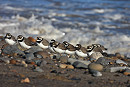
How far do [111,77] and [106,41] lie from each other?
7327 mm

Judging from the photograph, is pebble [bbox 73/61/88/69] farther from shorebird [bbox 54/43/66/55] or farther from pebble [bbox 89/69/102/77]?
shorebird [bbox 54/43/66/55]

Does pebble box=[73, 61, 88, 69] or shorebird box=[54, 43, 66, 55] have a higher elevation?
pebble box=[73, 61, 88, 69]

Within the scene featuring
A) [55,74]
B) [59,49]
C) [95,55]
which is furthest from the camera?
[59,49]

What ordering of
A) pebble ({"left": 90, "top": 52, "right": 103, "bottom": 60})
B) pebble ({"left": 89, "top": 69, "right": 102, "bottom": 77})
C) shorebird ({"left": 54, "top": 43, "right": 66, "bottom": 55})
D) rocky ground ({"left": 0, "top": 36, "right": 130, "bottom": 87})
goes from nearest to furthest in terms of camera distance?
rocky ground ({"left": 0, "top": 36, "right": 130, "bottom": 87})
pebble ({"left": 89, "top": 69, "right": 102, "bottom": 77})
pebble ({"left": 90, "top": 52, "right": 103, "bottom": 60})
shorebird ({"left": 54, "top": 43, "right": 66, "bottom": 55})

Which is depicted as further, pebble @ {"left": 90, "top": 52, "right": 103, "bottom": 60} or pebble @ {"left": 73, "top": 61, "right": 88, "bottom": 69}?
pebble @ {"left": 90, "top": 52, "right": 103, "bottom": 60}

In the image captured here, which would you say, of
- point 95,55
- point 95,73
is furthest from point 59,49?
point 95,73

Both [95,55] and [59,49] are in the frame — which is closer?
[95,55]

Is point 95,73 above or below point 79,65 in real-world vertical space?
above

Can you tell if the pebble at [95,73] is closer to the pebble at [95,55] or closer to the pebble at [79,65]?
the pebble at [79,65]

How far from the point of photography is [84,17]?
2106 cm

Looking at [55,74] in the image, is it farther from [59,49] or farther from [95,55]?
[95,55]

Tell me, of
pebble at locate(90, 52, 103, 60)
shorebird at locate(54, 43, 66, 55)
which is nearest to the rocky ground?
pebble at locate(90, 52, 103, 60)

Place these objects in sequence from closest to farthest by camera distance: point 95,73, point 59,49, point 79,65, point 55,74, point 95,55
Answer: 1. point 55,74
2. point 95,73
3. point 79,65
4. point 95,55
5. point 59,49

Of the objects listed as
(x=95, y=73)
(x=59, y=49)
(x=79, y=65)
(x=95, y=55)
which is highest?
(x=95, y=73)
